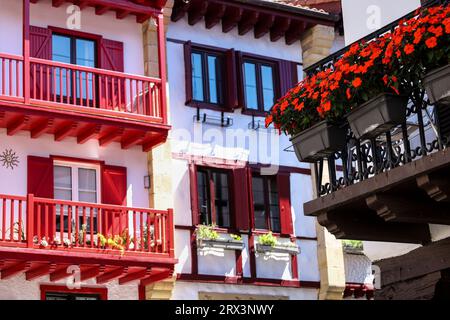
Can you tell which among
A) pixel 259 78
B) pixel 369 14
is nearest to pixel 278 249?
pixel 259 78

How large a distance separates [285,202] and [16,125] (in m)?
6.12

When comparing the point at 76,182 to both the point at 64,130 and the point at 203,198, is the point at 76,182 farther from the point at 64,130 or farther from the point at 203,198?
the point at 203,198

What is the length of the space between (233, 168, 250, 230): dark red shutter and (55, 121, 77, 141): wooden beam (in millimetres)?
3779

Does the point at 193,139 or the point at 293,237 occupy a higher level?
the point at 193,139

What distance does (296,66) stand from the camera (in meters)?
25.9

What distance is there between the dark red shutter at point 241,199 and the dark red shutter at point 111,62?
2907 mm

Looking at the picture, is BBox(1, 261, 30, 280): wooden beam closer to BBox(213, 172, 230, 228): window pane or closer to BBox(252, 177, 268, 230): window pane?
BBox(213, 172, 230, 228): window pane

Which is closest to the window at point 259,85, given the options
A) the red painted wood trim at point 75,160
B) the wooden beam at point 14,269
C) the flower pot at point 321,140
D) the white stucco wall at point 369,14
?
the red painted wood trim at point 75,160

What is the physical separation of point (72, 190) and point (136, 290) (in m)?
2.24

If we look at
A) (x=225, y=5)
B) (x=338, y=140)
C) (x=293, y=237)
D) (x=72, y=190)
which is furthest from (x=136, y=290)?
(x=338, y=140)

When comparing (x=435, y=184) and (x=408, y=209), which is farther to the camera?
(x=408, y=209)

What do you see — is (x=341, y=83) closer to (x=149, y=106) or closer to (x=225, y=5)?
(x=149, y=106)

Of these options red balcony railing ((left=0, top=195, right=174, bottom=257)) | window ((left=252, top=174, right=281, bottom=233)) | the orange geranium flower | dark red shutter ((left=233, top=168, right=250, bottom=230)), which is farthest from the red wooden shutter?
the orange geranium flower

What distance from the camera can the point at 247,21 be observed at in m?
25.2
